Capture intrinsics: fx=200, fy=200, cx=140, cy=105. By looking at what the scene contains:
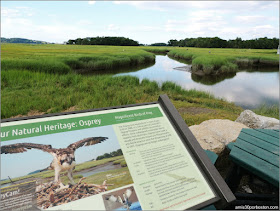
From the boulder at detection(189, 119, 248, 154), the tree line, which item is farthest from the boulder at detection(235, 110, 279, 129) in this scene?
the tree line

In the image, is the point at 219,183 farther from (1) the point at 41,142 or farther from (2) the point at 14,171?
(2) the point at 14,171

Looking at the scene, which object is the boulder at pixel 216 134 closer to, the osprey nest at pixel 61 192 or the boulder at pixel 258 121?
the boulder at pixel 258 121

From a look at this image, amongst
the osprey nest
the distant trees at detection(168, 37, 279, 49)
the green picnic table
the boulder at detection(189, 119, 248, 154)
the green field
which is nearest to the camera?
the osprey nest

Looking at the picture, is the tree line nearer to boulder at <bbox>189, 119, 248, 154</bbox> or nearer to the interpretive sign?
the interpretive sign

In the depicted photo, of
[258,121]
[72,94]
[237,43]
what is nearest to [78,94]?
[72,94]

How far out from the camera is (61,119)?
1.98 m

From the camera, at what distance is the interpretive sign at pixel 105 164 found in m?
1.57

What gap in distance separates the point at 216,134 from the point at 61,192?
333 centimetres

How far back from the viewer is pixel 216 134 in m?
4.08

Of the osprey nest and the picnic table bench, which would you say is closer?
the osprey nest

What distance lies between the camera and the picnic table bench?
7.78 feet

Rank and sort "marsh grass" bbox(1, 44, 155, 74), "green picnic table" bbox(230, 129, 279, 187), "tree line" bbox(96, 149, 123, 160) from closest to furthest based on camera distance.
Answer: "tree line" bbox(96, 149, 123, 160)
"green picnic table" bbox(230, 129, 279, 187)
"marsh grass" bbox(1, 44, 155, 74)

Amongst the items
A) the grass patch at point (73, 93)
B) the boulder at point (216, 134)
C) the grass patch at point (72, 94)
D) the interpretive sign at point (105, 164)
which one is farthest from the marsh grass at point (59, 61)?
the interpretive sign at point (105, 164)

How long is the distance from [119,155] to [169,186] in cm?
51
